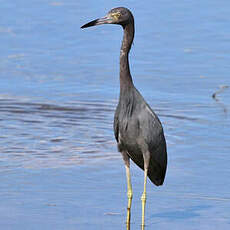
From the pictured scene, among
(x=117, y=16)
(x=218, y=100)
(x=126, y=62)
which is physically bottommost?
(x=218, y=100)

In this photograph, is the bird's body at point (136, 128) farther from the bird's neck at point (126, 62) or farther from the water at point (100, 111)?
the water at point (100, 111)

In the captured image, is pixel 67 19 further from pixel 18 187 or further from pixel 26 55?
pixel 18 187

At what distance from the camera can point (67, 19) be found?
1574 centimetres

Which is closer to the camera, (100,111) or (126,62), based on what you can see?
(126,62)

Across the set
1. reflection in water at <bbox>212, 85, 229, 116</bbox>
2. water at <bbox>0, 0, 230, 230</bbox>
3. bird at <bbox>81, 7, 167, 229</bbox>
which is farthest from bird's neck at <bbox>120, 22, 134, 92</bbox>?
reflection in water at <bbox>212, 85, 229, 116</bbox>

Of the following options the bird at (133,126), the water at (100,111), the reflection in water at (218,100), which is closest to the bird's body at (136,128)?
the bird at (133,126)

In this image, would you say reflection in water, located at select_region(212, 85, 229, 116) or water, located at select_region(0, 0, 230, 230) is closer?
water, located at select_region(0, 0, 230, 230)

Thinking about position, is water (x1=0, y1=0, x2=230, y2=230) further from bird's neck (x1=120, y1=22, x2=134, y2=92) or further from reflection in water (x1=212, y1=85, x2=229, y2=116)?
bird's neck (x1=120, y1=22, x2=134, y2=92)

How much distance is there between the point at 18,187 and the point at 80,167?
91 centimetres

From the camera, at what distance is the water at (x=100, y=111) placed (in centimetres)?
802

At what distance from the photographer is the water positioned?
802 centimetres

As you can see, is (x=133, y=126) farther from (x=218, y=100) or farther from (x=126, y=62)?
(x=218, y=100)

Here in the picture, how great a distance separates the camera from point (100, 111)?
1145cm

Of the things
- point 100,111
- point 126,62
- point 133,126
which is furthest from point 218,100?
point 133,126
